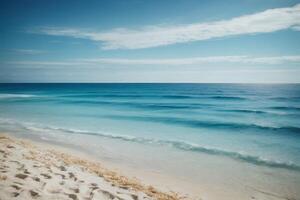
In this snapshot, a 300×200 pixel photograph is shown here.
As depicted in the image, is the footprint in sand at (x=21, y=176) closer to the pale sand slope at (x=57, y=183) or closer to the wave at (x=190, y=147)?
the pale sand slope at (x=57, y=183)

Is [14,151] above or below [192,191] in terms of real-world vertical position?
above

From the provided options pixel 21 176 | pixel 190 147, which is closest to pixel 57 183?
pixel 21 176

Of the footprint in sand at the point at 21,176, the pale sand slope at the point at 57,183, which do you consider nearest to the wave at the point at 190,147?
the pale sand slope at the point at 57,183

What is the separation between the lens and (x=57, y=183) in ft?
18.8

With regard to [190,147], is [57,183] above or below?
above

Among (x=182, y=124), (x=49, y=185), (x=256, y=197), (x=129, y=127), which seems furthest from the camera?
(x=182, y=124)

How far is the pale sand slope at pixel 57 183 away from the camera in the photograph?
502cm

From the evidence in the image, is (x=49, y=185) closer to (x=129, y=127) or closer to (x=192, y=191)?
(x=192, y=191)

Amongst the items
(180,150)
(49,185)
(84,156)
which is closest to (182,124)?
(180,150)

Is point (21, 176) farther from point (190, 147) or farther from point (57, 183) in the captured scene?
point (190, 147)

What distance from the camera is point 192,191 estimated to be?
23.9 ft

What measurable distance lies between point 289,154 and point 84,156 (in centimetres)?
958

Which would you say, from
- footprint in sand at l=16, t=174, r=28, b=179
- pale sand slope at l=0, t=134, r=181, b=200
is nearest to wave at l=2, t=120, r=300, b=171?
pale sand slope at l=0, t=134, r=181, b=200

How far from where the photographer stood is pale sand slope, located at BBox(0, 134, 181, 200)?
5020 millimetres
